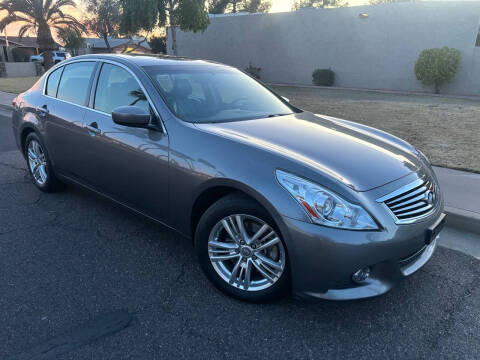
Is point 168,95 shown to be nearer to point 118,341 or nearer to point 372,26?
point 118,341

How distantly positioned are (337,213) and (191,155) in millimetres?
1164

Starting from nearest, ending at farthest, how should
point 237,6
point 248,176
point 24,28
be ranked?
point 248,176
point 24,28
point 237,6

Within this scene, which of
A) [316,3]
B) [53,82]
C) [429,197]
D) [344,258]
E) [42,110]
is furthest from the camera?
[316,3]

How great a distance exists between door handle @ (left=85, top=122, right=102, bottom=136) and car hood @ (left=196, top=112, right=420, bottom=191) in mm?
1128

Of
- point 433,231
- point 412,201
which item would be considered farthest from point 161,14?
point 433,231

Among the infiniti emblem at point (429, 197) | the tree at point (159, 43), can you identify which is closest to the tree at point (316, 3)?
Answer: the tree at point (159, 43)

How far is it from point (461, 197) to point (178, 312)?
11.7 ft

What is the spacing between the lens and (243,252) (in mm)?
2852

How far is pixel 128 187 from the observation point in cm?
357

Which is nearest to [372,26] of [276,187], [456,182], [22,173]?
[456,182]

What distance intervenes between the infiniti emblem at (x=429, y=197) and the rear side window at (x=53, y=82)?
3.94m

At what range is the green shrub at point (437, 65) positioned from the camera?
1720cm

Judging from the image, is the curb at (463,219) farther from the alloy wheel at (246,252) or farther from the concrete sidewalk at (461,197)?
the alloy wheel at (246,252)

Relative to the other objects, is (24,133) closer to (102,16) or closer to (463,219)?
(463,219)
